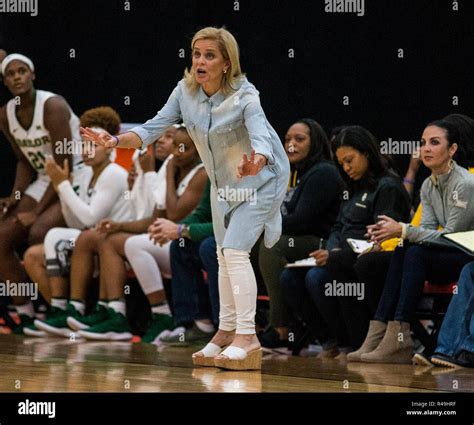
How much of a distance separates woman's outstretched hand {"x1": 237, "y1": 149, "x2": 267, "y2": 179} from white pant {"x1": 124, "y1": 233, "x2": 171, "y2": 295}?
2.21m

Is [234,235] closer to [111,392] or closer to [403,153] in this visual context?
[111,392]

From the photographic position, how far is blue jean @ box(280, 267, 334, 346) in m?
5.21

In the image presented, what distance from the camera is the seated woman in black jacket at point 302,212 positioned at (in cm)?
532

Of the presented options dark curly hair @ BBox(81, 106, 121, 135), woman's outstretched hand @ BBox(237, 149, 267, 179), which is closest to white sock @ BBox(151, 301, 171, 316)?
dark curly hair @ BBox(81, 106, 121, 135)

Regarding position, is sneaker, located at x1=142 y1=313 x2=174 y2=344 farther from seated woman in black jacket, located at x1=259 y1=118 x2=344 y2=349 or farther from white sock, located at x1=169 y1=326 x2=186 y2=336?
seated woman in black jacket, located at x1=259 y1=118 x2=344 y2=349

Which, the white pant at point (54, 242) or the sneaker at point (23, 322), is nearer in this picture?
the white pant at point (54, 242)

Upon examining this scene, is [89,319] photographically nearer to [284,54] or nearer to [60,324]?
[60,324]

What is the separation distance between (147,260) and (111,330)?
449mm

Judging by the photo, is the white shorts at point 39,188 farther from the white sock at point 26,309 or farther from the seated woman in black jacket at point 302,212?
the seated woman in black jacket at point 302,212

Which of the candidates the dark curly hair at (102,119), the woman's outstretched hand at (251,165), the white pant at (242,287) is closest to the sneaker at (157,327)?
the dark curly hair at (102,119)

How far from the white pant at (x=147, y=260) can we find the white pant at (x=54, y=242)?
50cm

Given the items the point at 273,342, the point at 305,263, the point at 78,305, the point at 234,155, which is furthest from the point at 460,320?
the point at 78,305

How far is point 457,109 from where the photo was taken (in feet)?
20.4

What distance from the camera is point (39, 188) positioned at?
7008 millimetres
